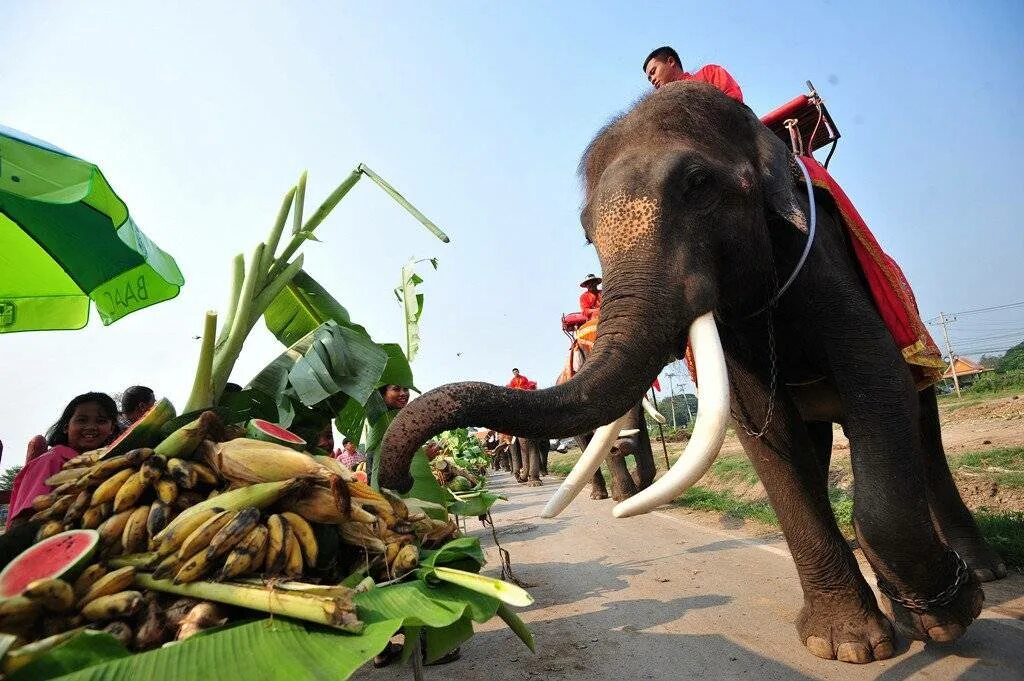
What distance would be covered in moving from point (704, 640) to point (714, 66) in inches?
144

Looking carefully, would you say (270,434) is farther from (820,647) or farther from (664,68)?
(664,68)

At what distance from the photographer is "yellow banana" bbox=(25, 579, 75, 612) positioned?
1458mm

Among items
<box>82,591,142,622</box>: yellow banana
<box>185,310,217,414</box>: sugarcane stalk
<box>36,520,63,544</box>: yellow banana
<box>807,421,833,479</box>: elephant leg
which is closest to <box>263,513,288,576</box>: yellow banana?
<box>82,591,142,622</box>: yellow banana

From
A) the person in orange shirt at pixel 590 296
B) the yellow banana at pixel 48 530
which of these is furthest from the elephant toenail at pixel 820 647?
the person in orange shirt at pixel 590 296

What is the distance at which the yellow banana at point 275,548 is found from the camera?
5.48 ft

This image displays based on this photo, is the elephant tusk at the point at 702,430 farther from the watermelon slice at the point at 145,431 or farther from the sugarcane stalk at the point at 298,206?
the sugarcane stalk at the point at 298,206

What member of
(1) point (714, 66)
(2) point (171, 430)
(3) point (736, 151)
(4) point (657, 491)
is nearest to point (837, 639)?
(4) point (657, 491)

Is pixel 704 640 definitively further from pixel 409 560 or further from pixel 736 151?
pixel 736 151

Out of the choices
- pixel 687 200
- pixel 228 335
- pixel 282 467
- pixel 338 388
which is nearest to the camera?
pixel 282 467

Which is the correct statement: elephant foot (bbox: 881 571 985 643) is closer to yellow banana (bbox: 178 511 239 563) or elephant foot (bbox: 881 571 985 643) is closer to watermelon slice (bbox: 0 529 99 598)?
yellow banana (bbox: 178 511 239 563)

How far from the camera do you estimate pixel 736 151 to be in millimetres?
3328

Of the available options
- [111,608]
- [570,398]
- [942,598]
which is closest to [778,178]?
[570,398]

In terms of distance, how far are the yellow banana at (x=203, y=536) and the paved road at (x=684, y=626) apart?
1.81 meters

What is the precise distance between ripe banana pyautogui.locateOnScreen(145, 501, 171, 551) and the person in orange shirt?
796 centimetres
